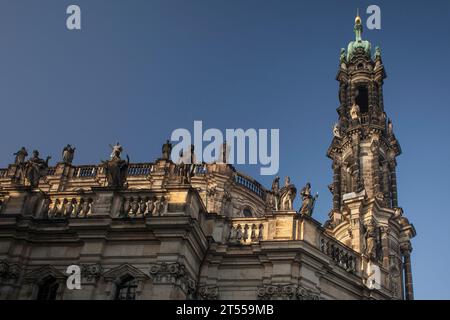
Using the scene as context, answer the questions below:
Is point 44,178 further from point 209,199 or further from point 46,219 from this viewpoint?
point 46,219

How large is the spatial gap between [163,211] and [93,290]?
4.07 m

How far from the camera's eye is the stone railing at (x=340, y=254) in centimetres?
2780

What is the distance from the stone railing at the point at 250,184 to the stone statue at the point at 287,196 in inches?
547

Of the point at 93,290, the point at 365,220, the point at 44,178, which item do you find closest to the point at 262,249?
the point at 93,290

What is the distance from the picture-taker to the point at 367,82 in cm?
5284

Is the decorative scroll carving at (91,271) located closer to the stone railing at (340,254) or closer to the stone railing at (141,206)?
the stone railing at (141,206)

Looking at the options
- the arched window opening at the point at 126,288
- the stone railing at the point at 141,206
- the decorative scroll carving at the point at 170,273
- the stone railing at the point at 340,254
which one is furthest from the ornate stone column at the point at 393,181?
the arched window opening at the point at 126,288

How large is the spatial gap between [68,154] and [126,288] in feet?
62.6

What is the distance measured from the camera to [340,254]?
28812 mm

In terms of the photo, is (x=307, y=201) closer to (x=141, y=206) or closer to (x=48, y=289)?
(x=141, y=206)

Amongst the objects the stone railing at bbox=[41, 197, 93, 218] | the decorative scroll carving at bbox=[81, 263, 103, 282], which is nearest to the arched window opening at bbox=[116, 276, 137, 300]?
the decorative scroll carving at bbox=[81, 263, 103, 282]

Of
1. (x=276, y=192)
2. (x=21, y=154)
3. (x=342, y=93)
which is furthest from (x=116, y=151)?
(x=342, y=93)

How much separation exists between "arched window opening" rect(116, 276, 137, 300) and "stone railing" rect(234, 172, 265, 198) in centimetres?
1826

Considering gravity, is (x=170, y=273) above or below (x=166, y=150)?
below
